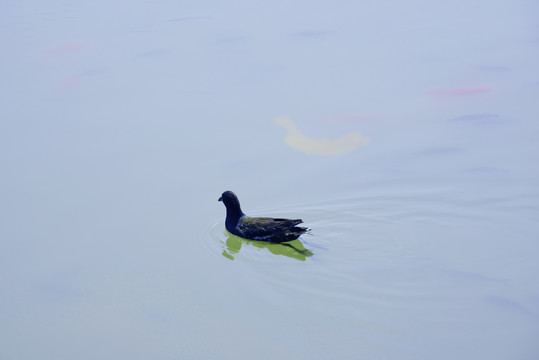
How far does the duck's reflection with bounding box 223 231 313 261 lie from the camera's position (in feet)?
25.5

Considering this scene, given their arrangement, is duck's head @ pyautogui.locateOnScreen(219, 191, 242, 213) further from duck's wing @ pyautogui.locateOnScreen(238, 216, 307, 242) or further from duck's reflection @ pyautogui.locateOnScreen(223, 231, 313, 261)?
duck's reflection @ pyautogui.locateOnScreen(223, 231, 313, 261)

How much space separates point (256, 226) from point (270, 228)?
0.24m

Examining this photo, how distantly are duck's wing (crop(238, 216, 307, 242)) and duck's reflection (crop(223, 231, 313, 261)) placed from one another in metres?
0.08

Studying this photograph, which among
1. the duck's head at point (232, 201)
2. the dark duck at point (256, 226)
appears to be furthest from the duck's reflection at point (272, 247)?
the duck's head at point (232, 201)

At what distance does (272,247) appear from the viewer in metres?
8.09

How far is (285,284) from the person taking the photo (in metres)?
6.95

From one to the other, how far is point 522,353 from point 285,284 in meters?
2.32

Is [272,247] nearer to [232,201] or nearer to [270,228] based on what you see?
[270,228]

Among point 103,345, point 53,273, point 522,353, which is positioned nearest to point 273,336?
point 103,345

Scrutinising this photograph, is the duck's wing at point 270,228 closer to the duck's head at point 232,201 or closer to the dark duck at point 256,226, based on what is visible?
the dark duck at point 256,226

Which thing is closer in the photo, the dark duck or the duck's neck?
the dark duck

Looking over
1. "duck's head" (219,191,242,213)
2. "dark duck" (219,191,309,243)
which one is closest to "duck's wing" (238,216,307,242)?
"dark duck" (219,191,309,243)

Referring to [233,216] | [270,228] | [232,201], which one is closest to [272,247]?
[270,228]

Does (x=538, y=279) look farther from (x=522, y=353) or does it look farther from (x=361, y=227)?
(x=361, y=227)
